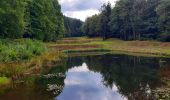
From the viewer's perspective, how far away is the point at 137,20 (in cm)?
10912

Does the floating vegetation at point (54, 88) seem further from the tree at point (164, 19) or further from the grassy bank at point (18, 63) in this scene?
the tree at point (164, 19)

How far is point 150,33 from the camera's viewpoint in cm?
10719

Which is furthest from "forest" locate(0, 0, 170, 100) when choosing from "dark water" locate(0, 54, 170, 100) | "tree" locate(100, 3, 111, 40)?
"tree" locate(100, 3, 111, 40)

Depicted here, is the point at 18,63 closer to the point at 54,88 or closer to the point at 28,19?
the point at 54,88

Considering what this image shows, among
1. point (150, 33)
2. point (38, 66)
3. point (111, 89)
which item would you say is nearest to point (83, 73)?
point (38, 66)

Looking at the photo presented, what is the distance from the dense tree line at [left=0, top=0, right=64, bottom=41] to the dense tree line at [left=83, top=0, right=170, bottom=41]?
1877 cm

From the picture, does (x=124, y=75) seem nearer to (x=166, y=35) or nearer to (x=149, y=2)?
(x=166, y=35)

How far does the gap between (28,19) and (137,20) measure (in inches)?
1731

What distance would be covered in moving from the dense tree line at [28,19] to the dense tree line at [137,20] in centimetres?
1877

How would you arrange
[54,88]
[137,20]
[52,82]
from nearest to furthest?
[54,88]
[52,82]
[137,20]

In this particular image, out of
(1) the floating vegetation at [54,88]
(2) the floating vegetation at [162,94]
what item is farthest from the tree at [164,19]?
(2) the floating vegetation at [162,94]

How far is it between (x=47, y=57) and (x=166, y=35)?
45638 mm

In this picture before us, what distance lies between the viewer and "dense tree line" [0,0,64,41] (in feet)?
182

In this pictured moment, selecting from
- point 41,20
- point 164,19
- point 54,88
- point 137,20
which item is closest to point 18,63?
point 54,88
